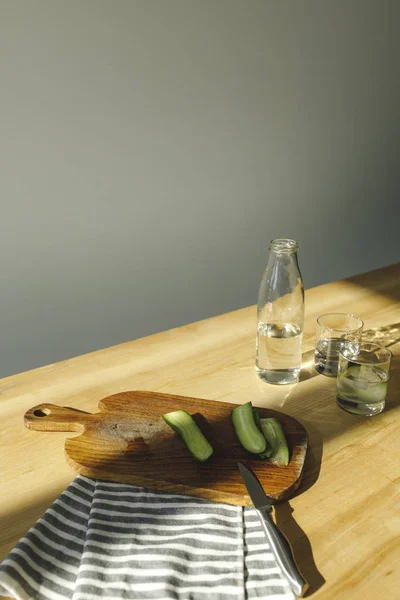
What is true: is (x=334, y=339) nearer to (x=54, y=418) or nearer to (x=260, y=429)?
(x=260, y=429)

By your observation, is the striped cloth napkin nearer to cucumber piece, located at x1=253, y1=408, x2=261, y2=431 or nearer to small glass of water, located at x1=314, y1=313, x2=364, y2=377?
cucumber piece, located at x1=253, y1=408, x2=261, y2=431

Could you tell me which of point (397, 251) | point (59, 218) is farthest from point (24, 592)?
point (397, 251)

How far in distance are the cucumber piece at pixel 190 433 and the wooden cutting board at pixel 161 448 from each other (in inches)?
0.6

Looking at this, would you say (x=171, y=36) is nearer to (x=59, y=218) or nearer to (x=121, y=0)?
(x=121, y=0)

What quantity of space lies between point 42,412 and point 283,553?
1.65 ft

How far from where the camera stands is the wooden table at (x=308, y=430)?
2.58ft

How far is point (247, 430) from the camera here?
98 cm

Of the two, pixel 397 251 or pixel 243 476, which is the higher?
pixel 243 476

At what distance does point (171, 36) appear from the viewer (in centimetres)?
215

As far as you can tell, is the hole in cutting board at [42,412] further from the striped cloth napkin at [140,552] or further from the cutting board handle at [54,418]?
the striped cloth napkin at [140,552]

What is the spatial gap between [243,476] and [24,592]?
1.11 ft

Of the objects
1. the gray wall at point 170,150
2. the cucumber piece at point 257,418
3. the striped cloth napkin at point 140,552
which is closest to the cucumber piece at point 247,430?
the cucumber piece at point 257,418

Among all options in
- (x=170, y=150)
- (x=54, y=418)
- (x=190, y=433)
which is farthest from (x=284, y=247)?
(x=170, y=150)

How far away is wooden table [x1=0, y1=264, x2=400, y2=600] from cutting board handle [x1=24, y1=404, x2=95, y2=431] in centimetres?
2
